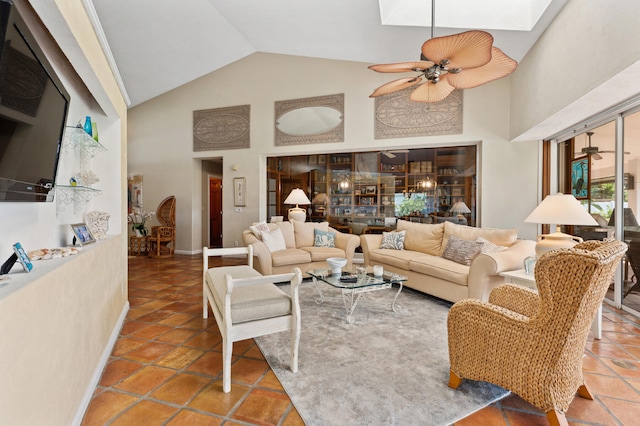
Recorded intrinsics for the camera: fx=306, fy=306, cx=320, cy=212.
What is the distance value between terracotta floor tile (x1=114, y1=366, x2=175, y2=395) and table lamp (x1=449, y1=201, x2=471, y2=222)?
16.3 ft

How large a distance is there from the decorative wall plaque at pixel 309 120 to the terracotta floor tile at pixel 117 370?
182 inches

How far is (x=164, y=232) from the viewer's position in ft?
22.0

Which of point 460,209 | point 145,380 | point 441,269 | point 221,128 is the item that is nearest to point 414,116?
point 460,209

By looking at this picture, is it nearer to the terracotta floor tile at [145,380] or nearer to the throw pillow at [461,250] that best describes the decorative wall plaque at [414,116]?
the throw pillow at [461,250]

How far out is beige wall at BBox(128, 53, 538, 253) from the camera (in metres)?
4.94

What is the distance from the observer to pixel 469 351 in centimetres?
176

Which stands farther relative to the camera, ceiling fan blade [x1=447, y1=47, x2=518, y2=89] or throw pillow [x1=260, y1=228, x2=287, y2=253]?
throw pillow [x1=260, y1=228, x2=287, y2=253]

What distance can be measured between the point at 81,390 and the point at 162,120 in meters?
6.53

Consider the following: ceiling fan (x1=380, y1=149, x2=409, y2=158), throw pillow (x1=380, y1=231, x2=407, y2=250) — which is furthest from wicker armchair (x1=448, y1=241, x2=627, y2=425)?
ceiling fan (x1=380, y1=149, x2=409, y2=158)

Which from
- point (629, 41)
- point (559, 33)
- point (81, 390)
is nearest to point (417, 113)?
point (559, 33)

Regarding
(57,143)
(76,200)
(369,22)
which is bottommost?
(76,200)

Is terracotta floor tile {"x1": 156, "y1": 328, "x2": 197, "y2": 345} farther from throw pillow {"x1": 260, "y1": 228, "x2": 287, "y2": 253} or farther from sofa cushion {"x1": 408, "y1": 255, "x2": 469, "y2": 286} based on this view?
sofa cushion {"x1": 408, "y1": 255, "x2": 469, "y2": 286}

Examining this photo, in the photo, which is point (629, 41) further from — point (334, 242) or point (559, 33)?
point (334, 242)

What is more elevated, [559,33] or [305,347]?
[559,33]
